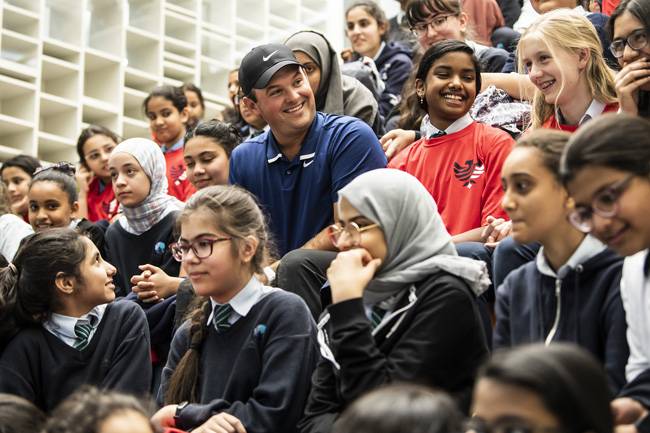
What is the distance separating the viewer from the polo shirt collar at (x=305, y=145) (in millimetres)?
4121

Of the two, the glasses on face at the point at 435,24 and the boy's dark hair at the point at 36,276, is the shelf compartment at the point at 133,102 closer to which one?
the glasses on face at the point at 435,24

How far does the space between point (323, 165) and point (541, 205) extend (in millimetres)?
1611

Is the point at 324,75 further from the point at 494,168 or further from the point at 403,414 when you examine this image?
the point at 403,414

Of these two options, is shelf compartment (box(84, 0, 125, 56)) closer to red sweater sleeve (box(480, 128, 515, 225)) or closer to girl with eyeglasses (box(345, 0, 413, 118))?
→ girl with eyeglasses (box(345, 0, 413, 118))

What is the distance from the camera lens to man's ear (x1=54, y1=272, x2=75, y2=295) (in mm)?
3482

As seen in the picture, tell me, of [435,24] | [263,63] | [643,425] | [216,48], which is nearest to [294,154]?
[263,63]

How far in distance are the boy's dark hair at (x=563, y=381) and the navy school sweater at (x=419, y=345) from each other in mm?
687

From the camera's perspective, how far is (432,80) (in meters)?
4.21

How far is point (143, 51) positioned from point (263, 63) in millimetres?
5080

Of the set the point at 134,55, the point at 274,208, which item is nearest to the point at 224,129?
the point at 274,208

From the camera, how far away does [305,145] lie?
4.14 meters

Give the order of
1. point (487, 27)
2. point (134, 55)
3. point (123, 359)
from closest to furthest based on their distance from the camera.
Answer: point (123, 359) → point (487, 27) → point (134, 55)

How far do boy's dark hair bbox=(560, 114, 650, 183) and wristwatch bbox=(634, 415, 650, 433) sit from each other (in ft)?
1.58

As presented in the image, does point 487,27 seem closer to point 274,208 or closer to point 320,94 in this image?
point 320,94
